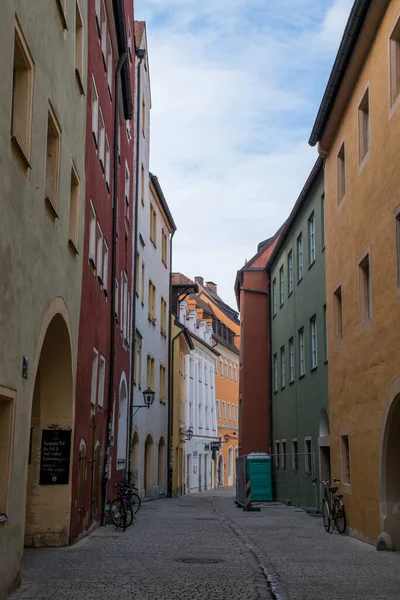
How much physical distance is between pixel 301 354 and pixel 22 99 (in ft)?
64.8

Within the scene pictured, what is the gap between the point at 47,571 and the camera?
11195mm

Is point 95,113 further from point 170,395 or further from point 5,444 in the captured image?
point 170,395

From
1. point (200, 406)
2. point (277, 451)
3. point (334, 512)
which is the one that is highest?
point (200, 406)

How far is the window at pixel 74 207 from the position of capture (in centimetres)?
1447

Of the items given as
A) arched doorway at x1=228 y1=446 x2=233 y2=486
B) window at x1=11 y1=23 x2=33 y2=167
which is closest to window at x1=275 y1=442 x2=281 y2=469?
window at x1=11 y1=23 x2=33 y2=167

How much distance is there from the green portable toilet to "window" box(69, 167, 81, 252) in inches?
633

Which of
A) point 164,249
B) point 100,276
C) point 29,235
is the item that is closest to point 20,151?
point 29,235

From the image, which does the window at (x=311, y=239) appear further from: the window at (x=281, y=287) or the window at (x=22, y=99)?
the window at (x=22, y=99)

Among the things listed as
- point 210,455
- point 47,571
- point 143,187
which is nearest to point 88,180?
point 47,571

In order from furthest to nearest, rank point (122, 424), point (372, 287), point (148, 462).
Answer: point (148, 462) → point (122, 424) → point (372, 287)

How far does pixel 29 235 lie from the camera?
32.7ft

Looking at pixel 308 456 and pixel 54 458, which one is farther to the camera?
pixel 308 456

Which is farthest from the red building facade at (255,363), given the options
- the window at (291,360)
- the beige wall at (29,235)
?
the beige wall at (29,235)

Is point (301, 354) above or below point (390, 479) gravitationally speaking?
above
